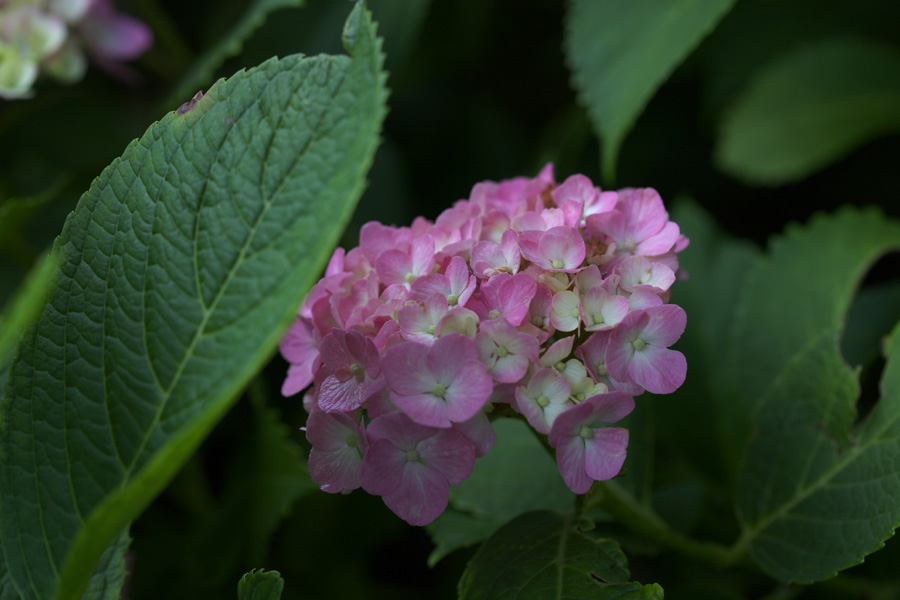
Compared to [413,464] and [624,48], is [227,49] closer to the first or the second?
[624,48]

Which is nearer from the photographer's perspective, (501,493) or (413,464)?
(413,464)

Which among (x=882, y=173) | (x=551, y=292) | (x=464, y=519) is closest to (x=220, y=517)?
(x=464, y=519)

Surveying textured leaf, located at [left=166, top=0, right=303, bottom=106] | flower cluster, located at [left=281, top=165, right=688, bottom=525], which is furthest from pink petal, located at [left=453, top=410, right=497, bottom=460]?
textured leaf, located at [left=166, top=0, right=303, bottom=106]

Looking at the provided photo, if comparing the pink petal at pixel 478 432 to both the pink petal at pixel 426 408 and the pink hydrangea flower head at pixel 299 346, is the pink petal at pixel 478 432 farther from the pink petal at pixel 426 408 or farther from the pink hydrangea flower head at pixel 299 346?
the pink hydrangea flower head at pixel 299 346

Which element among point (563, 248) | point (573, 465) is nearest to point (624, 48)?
point (563, 248)

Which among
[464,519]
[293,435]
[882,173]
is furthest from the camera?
[882,173]

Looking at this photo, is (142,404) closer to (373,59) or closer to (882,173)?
(373,59)
